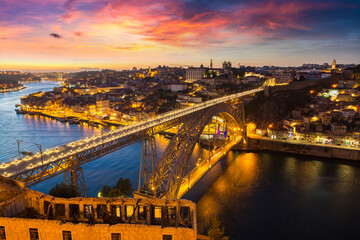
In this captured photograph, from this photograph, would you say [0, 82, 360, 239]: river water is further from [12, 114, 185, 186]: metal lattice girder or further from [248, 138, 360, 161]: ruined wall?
[12, 114, 185, 186]: metal lattice girder

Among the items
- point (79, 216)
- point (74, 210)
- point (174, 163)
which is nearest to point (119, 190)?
point (174, 163)

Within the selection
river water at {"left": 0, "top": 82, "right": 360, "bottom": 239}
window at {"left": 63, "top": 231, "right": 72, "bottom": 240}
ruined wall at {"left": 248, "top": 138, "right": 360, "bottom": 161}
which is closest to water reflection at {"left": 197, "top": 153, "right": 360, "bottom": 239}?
river water at {"left": 0, "top": 82, "right": 360, "bottom": 239}

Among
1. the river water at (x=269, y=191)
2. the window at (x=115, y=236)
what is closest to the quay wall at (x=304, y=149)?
the river water at (x=269, y=191)

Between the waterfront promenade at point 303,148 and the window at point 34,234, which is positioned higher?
the window at point 34,234

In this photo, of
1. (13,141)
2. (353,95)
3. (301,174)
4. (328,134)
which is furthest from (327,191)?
(13,141)

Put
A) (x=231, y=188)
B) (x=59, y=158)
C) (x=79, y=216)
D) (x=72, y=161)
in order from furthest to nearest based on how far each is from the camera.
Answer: (x=231, y=188)
(x=72, y=161)
(x=59, y=158)
(x=79, y=216)

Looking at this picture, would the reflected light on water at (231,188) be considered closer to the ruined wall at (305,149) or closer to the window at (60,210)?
the ruined wall at (305,149)

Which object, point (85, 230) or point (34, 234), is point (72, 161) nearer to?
point (34, 234)
